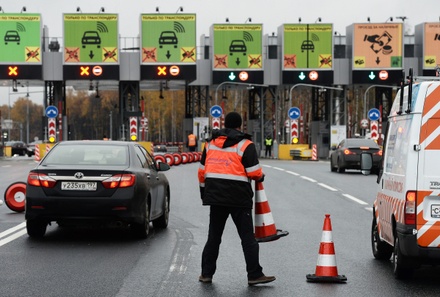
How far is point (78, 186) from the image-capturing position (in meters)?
12.9

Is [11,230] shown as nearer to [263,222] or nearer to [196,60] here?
[263,222]

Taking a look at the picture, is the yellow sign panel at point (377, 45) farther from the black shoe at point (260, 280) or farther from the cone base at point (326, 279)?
the black shoe at point (260, 280)

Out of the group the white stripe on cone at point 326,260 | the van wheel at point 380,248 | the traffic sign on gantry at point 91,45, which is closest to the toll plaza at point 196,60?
the traffic sign on gantry at point 91,45

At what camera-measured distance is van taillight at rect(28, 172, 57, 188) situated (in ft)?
42.5

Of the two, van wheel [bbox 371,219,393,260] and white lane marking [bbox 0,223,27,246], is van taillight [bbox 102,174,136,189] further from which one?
van wheel [bbox 371,219,393,260]

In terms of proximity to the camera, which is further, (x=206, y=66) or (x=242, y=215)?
(x=206, y=66)

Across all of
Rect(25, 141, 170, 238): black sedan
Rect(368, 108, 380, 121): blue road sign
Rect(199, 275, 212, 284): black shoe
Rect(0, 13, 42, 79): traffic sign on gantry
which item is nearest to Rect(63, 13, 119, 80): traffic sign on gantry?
Rect(0, 13, 42, 79): traffic sign on gantry

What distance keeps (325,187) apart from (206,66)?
123 ft

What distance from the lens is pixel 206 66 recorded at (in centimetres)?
6406

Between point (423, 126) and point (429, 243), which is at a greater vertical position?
point (423, 126)

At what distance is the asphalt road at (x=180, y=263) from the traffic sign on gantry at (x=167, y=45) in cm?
3883

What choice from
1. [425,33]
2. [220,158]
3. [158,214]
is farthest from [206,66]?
[220,158]

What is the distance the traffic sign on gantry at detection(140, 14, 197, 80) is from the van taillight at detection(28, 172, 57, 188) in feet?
144

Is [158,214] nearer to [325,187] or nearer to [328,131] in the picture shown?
[325,187]
